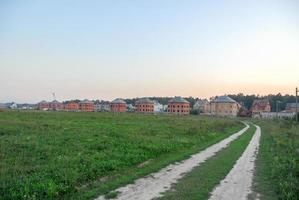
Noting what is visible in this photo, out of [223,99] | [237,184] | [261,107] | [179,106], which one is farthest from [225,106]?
[237,184]

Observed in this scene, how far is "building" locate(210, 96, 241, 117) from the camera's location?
166 meters

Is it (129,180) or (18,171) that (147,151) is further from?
(18,171)

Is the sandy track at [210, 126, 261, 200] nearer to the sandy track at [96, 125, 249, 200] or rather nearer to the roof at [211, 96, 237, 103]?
the sandy track at [96, 125, 249, 200]

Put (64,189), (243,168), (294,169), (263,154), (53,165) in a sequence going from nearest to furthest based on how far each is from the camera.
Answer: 1. (64,189)
2. (53,165)
3. (294,169)
4. (243,168)
5. (263,154)

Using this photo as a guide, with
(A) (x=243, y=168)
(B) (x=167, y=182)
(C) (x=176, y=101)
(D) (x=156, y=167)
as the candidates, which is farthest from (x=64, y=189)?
(C) (x=176, y=101)

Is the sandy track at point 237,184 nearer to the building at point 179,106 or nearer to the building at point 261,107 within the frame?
the building at point 261,107

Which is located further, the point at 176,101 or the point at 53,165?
the point at 176,101

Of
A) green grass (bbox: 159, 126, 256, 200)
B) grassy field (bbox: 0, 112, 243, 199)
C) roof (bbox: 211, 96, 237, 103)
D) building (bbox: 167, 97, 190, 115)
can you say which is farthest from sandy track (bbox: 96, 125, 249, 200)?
building (bbox: 167, 97, 190, 115)

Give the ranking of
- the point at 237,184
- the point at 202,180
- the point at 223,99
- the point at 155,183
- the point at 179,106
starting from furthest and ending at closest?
the point at 179,106 → the point at 223,99 → the point at 202,180 → the point at 237,184 → the point at 155,183

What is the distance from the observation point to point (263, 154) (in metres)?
23.5

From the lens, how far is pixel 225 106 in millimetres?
167875

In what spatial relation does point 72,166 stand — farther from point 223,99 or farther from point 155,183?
point 223,99

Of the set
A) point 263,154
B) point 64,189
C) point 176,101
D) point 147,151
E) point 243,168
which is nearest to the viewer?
point 64,189

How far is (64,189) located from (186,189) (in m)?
3.81
